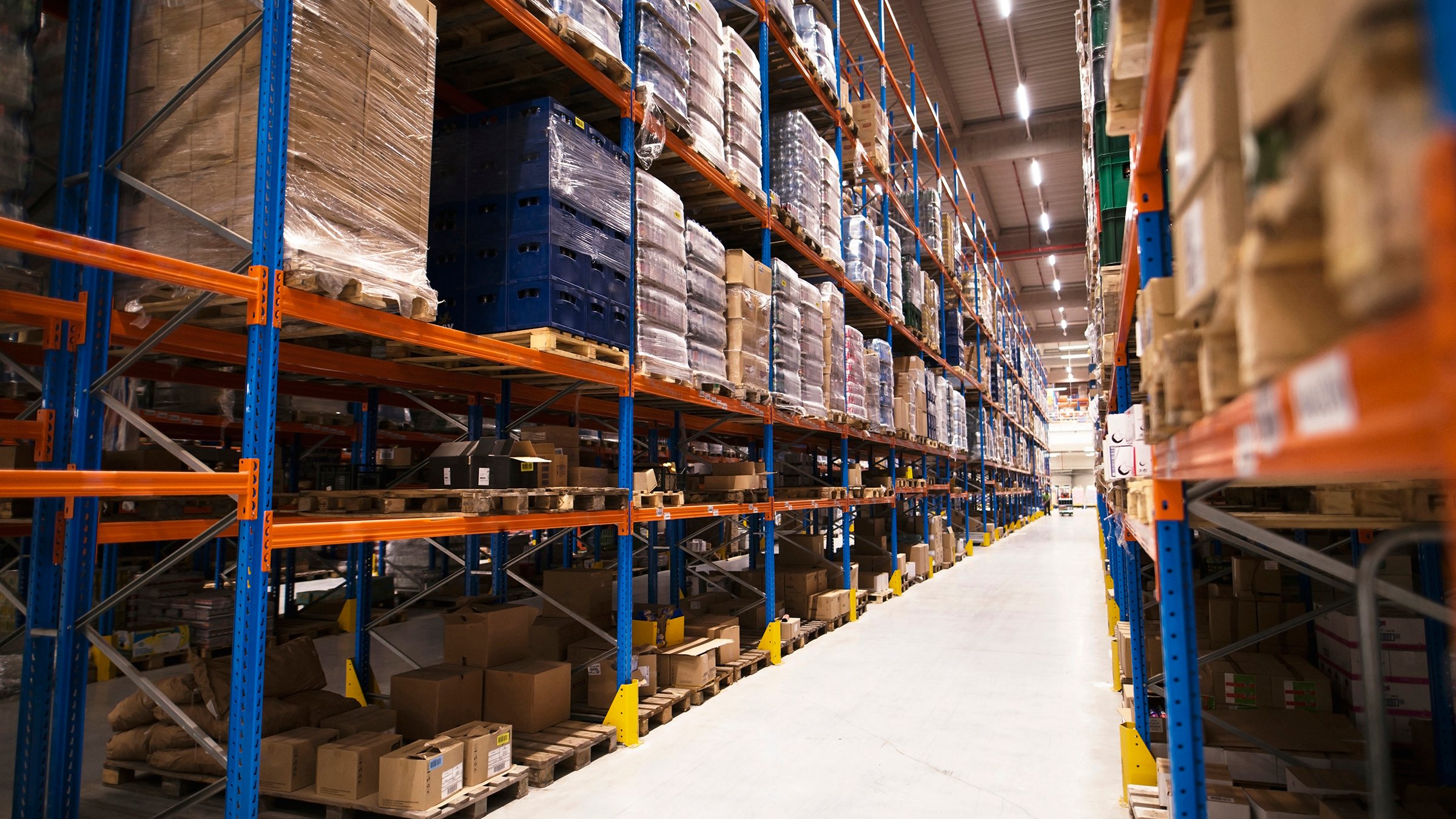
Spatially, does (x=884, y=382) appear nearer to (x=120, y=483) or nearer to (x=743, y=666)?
(x=743, y=666)

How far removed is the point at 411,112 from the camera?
3.77 m

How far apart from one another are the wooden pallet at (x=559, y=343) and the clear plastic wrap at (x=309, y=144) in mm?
759

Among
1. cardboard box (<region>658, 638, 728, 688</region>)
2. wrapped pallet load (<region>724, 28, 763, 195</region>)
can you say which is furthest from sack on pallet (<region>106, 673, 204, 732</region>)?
wrapped pallet load (<region>724, 28, 763, 195</region>)

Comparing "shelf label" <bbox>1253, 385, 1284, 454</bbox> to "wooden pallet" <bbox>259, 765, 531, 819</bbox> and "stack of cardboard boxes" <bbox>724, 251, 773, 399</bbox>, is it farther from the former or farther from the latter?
"stack of cardboard boxes" <bbox>724, 251, 773, 399</bbox>

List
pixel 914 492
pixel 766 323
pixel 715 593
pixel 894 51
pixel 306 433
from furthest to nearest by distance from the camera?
1. pixel 894 51
2. pixel 914 492
3. pixel 306 433
4. pixel 715 593
5. pixel 766 323

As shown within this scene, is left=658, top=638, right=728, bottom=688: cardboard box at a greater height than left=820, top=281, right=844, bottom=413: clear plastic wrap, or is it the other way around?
left=820, top=281, right=844, bottom=413: clear plastic wrap

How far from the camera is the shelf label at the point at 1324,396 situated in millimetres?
804

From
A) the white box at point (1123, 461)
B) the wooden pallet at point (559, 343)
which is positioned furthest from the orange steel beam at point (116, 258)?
the white box at point (1123, 461)

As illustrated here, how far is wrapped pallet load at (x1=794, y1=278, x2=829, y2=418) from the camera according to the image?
801 centimetres

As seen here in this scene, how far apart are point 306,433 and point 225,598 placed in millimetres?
2356

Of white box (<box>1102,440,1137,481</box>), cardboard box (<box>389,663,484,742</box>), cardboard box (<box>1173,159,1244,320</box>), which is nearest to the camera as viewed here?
cardboard box (<box>1173,159,1244,320</box>)

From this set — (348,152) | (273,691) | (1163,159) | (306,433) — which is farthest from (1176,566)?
(306,433)

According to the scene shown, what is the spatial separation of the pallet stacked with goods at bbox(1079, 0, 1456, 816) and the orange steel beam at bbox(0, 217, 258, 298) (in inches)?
118

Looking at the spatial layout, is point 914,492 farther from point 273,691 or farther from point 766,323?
point 273,691
